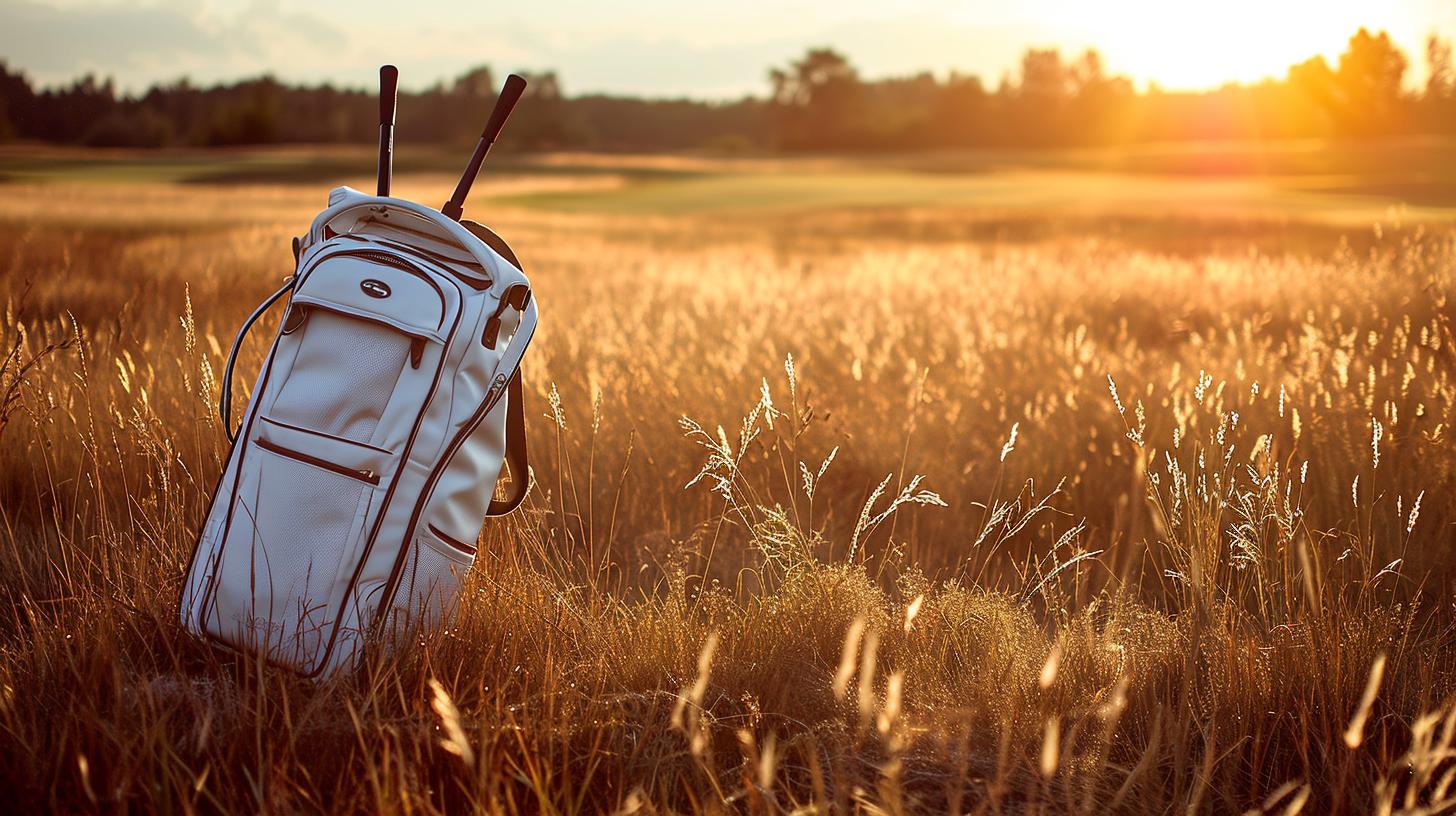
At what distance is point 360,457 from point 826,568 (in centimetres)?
110

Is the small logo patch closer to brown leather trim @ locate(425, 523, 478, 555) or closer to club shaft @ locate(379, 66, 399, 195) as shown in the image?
club shaft @ locate(379, 66, 399, 195)

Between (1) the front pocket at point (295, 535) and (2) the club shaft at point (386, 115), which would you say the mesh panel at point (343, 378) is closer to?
(1) the front pocket at point (295, 535)

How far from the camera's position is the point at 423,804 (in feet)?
5.01

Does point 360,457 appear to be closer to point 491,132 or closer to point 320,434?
point 320,434

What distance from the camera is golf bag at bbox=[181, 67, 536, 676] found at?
2021 millimetres

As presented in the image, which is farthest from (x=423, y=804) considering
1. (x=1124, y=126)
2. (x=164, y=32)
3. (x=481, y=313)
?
(x=1124, y=126)

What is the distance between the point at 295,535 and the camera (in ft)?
6.73

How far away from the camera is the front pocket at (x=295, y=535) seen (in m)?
2.02

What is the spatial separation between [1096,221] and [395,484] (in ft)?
55.0

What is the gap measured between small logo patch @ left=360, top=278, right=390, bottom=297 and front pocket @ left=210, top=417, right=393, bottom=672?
1.02 ft

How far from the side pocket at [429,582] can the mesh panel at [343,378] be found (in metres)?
0.26

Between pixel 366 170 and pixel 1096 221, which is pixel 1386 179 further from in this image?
pixel 366 170

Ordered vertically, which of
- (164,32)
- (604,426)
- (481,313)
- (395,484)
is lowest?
(604,426)

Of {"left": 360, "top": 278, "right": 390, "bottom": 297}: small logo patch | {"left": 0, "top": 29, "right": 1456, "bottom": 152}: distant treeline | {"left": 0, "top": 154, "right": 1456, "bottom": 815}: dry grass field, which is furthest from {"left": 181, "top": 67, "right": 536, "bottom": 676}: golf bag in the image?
{"left": 0, "top": 29, "right": 1456, "bottom": 152}: distant treeline
